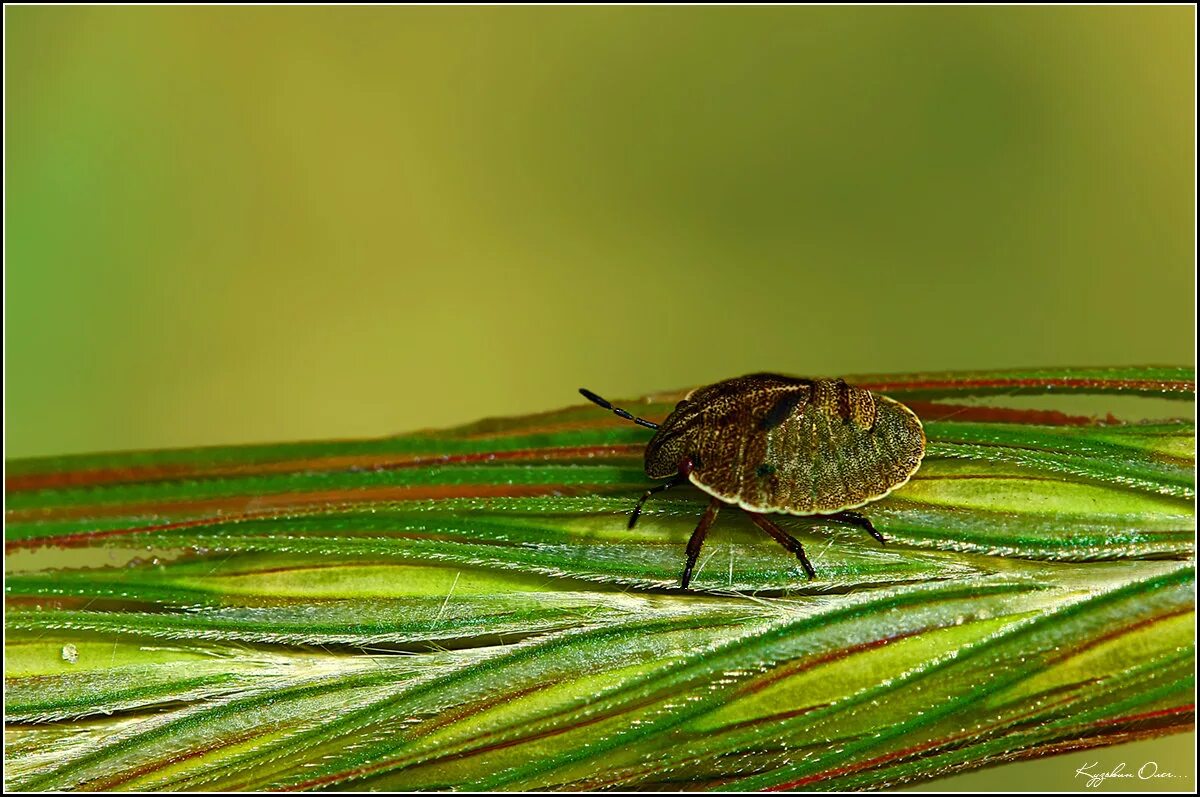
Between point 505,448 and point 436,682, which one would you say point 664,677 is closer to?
point 436,682

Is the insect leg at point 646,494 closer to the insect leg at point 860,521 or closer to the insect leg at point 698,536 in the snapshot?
the insect leg at point 698,536

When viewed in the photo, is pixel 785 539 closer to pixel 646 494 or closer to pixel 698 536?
pixel 698 536

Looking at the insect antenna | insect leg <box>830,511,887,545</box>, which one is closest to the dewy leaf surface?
insect leg <box>830,511,887,545</box>

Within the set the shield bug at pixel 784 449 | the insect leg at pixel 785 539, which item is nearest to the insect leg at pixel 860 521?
the shield bug at pixel 784 449

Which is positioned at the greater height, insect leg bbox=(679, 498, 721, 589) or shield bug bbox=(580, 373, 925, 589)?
shield bug bbox=(580, 373, 925, 589)

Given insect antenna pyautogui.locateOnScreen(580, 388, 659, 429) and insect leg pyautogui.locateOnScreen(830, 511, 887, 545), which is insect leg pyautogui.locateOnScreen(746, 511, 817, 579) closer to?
insect leg pyautogui.locateOnScreen(830, 511, 887, 545)

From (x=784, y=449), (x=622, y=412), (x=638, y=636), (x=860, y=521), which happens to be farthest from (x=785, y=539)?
(x=622, y=412)
